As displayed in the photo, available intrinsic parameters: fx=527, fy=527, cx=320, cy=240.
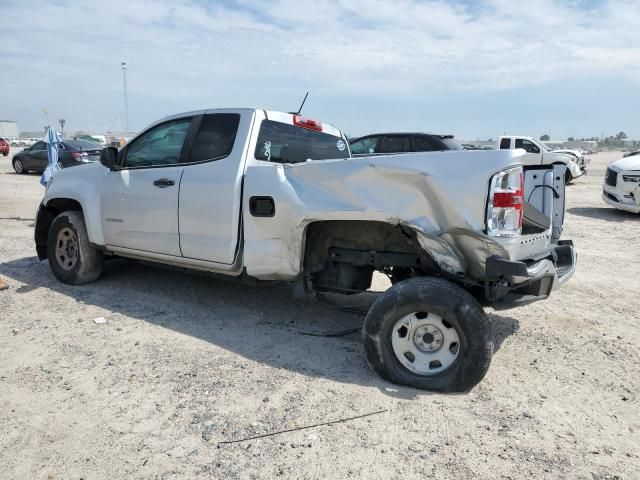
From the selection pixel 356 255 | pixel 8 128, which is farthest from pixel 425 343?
pixel 8 128

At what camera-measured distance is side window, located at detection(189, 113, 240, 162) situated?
4695 mm

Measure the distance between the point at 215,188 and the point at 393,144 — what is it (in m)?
10.3

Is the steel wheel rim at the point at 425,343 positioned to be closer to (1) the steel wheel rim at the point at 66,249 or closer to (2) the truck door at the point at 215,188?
(2) the truck door at the point at 215,188

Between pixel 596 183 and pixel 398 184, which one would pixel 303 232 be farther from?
pixel 596 183

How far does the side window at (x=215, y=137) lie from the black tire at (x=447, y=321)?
2049mm

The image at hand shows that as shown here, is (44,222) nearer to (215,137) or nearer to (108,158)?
(108,158)

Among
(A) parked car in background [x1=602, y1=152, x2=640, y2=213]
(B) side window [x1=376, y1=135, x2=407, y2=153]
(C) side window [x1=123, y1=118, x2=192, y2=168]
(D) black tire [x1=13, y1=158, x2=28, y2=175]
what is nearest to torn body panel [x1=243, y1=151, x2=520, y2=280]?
(C) side window [x1=123, y1=118, x2=192, y2=168]

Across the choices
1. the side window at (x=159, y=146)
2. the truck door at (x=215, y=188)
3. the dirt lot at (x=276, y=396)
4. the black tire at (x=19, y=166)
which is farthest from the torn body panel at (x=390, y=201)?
the black tire at (x=19, y=166)

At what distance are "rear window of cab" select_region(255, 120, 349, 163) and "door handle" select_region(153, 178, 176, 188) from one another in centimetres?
90

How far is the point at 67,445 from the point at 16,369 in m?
1.23

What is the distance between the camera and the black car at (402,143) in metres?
13.6

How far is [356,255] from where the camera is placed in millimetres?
4184

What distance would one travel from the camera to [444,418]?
10.5 ft

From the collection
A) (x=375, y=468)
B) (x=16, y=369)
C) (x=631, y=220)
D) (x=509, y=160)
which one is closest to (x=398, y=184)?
(x=509, y=160)
